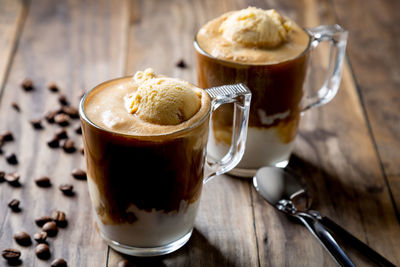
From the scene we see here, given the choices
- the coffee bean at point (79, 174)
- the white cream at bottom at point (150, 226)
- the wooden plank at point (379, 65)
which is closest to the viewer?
the white cream at bottom at point (150, 226)

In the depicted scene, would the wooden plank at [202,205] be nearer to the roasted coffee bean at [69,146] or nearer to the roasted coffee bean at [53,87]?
the roasted coffee bean at [53,87]

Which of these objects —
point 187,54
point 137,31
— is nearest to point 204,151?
point 187,54

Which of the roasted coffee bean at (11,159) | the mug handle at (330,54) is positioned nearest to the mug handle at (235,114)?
the mug handle at (330,54)

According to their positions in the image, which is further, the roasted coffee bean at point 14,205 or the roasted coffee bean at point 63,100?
the roasted coffee bean at point 63,100

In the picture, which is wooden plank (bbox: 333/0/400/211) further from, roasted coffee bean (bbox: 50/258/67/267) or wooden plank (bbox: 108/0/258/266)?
roasted coffee bean (bbox: 50/258/67/267)

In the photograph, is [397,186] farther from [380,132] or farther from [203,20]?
[203,20]

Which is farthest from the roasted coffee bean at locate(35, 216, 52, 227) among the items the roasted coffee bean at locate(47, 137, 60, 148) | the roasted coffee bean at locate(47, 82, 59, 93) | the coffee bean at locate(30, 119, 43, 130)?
the roasted coffee bean at locate(47, 82, 59, 93)
